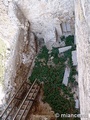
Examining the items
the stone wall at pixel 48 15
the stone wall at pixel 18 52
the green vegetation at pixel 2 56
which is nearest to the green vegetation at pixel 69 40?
the stone wall at pixel 48 15

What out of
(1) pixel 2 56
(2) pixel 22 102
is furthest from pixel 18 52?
(2) pixel 22 102

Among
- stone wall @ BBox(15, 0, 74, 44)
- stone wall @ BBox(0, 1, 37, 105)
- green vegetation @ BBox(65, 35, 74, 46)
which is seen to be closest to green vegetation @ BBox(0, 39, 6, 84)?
stone wall @ BBox(0, 1, 37, 105)

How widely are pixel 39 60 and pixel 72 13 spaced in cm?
152

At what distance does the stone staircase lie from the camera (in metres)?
5.58

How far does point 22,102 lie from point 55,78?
3.55ft

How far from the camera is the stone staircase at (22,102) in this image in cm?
558

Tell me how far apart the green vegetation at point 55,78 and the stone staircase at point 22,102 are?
228 mm

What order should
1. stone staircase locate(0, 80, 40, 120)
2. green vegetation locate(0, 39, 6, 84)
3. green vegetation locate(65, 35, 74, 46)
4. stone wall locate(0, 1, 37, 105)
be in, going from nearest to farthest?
green vegetation locate(0, 39, 6, 84)
stone staircase locate(0, 80, 40, 120)
stone wall locate(0, 1, 37, 105)
green vegetation locate(65, 35, 74, 46)

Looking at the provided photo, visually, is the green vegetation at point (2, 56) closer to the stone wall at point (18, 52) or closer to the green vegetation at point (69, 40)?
the stone wall at point (18, 52)

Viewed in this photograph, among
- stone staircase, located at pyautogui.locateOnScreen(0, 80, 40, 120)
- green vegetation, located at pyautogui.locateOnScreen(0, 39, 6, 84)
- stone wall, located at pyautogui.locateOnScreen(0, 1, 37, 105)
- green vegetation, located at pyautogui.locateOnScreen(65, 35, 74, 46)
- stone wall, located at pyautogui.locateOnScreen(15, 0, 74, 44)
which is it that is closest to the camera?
green vegetation, located at pyautogui.locateOnScreen(0, 39, 6, 84)

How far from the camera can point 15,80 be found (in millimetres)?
6098

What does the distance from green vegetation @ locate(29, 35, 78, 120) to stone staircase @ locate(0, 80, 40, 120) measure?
0.75 feet

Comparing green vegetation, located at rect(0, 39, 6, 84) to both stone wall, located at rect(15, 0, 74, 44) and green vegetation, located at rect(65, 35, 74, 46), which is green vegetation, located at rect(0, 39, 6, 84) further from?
green vegetation, located at rect(65, 35, 74, 46)

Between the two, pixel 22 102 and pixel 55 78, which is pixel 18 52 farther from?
pixel 22 102
